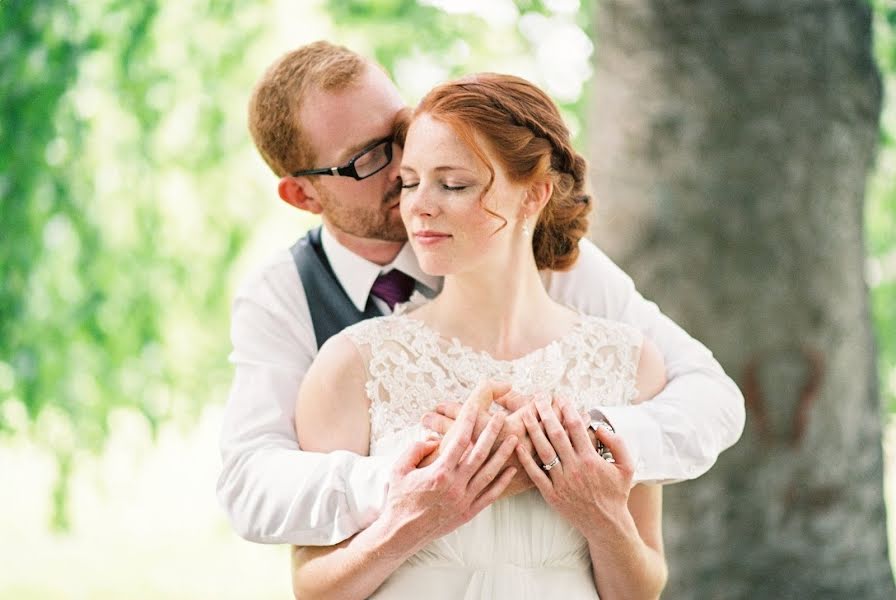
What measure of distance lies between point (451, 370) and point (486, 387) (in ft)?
0.57

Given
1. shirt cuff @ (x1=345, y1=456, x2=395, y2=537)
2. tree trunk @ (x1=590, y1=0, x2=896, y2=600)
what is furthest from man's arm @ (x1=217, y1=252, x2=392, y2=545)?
tree trunk @ (x1=590, y1=0, x2=896, y2=600)

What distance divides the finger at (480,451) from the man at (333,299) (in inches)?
10.1

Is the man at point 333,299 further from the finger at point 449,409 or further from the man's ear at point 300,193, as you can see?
the finger at point 449,409

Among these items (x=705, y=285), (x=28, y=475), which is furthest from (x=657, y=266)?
(x=28, y=475)

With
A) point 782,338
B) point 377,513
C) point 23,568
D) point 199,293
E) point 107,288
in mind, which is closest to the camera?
point 377,513

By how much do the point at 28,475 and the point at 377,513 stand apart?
8.30m

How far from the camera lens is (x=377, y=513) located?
7.23ft

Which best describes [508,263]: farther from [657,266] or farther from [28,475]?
[28,475]

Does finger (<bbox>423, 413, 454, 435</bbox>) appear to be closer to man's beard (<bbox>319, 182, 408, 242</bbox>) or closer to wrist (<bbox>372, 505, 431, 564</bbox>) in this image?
wrist (<bbox>372, 505, 431, 564</bbox>)

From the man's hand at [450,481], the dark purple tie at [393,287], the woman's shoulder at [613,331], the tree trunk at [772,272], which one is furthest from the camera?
the tree trunk at [772,272]

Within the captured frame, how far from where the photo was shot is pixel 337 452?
2.23 m

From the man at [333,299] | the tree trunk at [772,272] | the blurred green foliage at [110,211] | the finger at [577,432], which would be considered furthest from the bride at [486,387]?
the blurred green foliage at [110,211]

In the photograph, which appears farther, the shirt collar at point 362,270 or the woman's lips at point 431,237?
→ the shirt collar at point 362,270

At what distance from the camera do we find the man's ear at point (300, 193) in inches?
107
